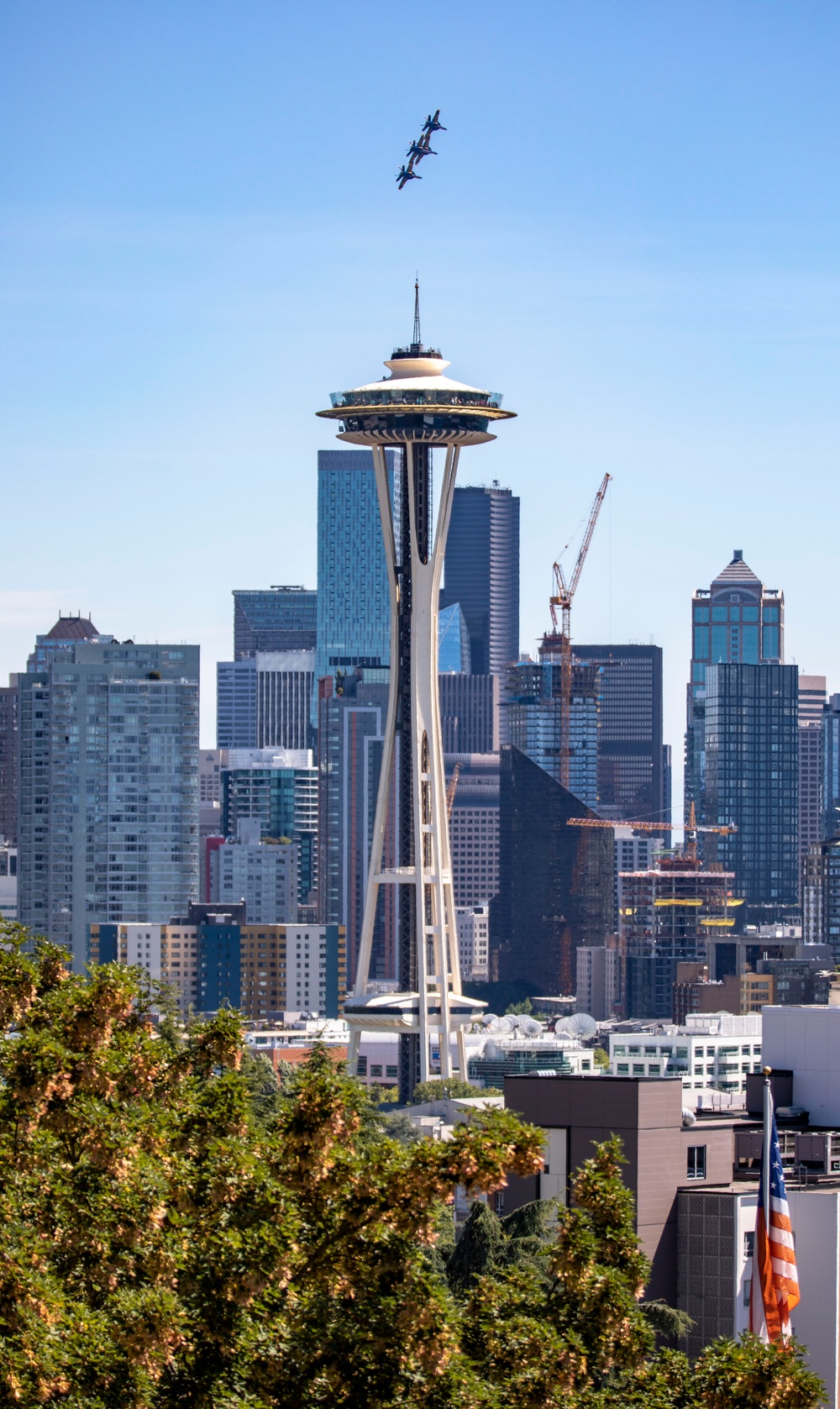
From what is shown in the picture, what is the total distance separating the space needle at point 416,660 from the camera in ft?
574

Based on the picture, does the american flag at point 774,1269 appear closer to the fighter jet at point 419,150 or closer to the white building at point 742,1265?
the white building at point 742,1265

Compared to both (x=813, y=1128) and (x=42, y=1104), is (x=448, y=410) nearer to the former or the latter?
(x=813, y=1128)

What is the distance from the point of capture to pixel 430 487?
177875mm

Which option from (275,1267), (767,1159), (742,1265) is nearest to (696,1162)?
(742,1265)

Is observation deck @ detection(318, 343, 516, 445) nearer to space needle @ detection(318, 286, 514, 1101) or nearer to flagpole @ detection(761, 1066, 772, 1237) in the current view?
space needle @ detection(318, 286, 514, 1101)

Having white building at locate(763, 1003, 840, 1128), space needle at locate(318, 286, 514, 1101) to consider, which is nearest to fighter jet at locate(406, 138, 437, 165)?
space needle at locate(318, 286, 514, 1101)

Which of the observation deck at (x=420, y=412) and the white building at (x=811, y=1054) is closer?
the white building at (x=811, y=1054)

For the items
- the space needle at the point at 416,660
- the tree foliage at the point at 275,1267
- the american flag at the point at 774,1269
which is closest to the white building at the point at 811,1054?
the american flag at the point at 774,1269

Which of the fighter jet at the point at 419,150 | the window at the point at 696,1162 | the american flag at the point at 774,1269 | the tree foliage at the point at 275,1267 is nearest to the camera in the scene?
the tree foliage at the point at 275,1267

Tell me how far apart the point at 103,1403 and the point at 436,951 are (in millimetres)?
148801

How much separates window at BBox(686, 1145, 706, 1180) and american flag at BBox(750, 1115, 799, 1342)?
537 inches

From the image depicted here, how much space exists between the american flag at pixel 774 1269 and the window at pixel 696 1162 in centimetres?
1364

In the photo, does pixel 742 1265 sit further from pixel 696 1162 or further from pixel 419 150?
pixel 419 150

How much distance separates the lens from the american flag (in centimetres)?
5459
